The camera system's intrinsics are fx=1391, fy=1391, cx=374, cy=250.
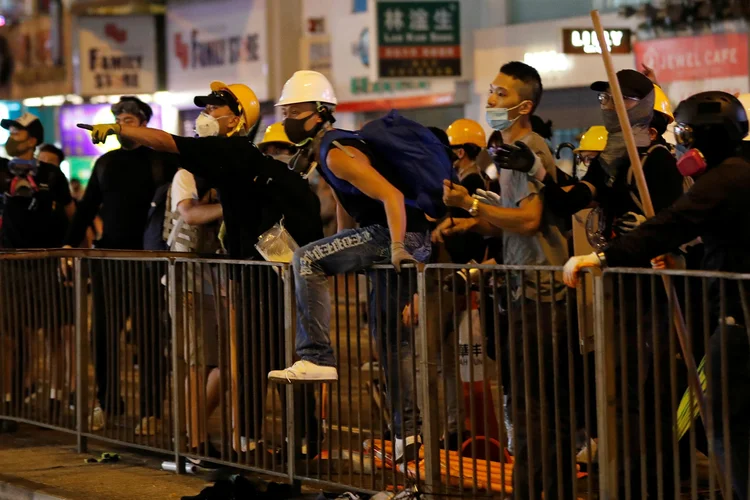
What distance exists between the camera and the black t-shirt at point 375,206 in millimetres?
7422

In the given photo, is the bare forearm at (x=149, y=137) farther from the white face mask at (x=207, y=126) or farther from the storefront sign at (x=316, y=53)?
the storefront sign at (x=316, y=53)

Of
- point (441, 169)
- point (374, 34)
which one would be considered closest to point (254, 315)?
point (441, 169)

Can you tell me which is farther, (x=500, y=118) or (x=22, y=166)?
(x=22, y=166)

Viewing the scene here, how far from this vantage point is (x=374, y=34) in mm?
21484

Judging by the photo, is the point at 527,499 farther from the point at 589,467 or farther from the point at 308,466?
the point at 308,466

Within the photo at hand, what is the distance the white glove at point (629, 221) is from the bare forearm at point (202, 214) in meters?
3.09

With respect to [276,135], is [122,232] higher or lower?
lower

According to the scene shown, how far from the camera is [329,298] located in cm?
743

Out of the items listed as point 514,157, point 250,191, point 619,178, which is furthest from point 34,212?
point 619,178

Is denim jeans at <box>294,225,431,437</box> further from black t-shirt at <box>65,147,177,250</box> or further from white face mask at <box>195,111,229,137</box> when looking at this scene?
black t-shirt at <box>65,147,177,250</box>

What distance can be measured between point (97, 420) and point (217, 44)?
18649mm

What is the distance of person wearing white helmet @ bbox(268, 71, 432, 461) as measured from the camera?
7109 mm

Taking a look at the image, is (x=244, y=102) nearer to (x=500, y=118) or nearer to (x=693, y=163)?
(x=500, y=118)

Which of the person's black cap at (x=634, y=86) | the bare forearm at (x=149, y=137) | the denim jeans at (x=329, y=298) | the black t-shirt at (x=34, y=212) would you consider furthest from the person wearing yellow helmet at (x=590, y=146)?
the black t-shirt at (x=34, y=212)
